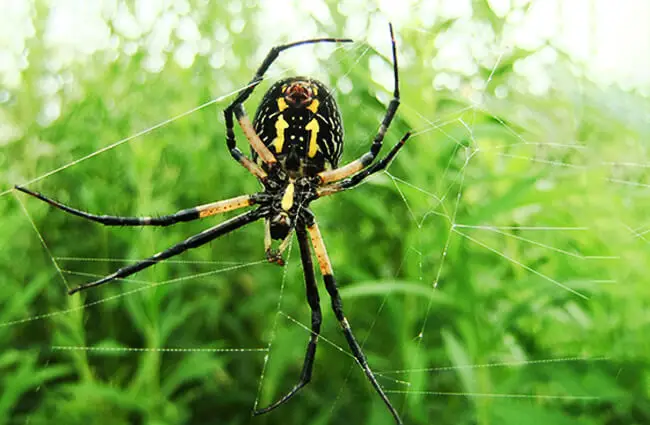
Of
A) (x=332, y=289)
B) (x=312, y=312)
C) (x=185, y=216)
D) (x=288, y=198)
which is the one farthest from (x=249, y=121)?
(x=312, y=312)

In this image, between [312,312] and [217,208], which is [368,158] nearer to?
[217,208]

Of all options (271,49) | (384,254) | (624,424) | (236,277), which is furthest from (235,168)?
(624,424)

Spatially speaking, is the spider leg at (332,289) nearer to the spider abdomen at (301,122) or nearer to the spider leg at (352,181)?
the spider leg at (352,181)

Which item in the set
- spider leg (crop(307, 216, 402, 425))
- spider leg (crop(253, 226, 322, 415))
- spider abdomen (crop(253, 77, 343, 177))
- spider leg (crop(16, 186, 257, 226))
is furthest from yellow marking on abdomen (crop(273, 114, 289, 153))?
spider leg (crop(253, 226, 322, 415))

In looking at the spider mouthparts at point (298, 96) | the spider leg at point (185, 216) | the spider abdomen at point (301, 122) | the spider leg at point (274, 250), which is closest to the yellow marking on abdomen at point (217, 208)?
the spider leg at point (185, 216)

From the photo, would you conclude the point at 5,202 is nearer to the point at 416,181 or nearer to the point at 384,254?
the point at 384,254

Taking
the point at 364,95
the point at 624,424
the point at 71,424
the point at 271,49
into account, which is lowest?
the point at 624,424
